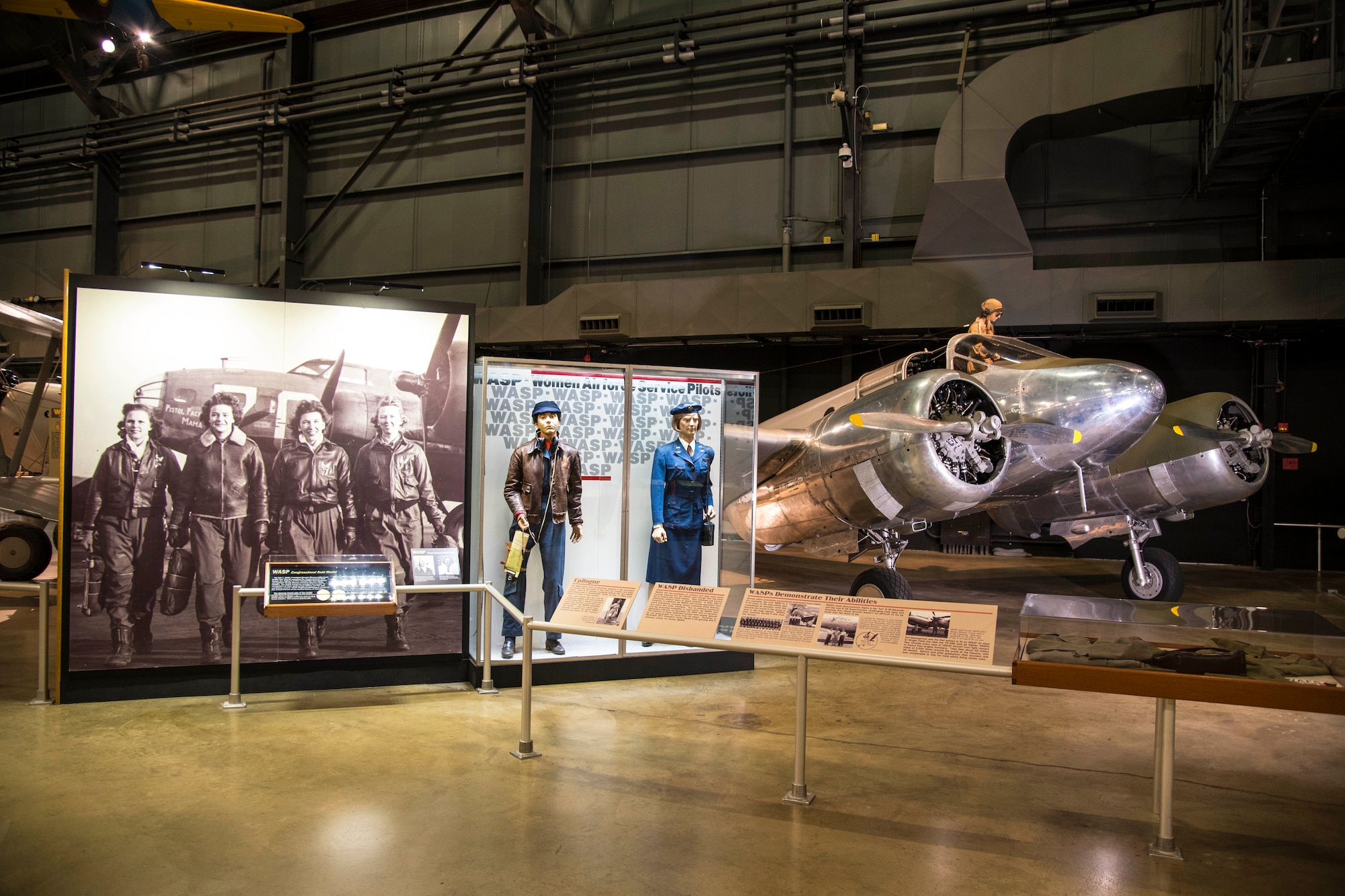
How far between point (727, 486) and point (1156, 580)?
240 inches

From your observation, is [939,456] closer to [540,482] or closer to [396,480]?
[540,482]

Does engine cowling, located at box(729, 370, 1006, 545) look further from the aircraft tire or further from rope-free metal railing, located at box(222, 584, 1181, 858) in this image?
the aircraft tire

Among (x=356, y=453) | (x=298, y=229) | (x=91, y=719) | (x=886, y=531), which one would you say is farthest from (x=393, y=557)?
(x=298, y=229)

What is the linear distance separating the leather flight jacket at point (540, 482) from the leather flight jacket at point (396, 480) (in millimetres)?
575

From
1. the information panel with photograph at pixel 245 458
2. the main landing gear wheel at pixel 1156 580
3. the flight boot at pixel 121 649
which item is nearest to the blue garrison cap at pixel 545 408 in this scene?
the information panel with photograph at pixel 245 458

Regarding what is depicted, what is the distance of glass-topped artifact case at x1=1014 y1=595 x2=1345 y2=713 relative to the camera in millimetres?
3355

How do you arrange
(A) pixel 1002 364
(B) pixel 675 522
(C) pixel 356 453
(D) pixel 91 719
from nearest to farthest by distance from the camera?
(D) pixel 91 719 < (C) pixel 356 453 < (B) pixel 675 522 < (A) pixel 1002 364

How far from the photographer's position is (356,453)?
6.15 meters

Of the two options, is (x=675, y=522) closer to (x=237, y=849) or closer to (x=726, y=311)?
(x=237, y=849)

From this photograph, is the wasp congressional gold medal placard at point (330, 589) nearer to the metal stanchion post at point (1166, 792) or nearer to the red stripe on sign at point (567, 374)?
the red stripe on sign at point (567, 374)

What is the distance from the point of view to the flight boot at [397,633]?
20.8ft

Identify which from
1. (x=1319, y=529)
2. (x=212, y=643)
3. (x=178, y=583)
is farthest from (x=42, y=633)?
(x=1319, y=529)

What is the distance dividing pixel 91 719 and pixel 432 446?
2.79 metres

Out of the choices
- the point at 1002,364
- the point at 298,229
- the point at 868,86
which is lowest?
the point at 1002,364
